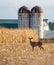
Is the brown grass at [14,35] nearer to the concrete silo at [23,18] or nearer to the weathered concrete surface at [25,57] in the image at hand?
the weathered concrete surface at [25,57]

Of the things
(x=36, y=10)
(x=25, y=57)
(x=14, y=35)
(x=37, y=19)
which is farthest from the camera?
(x=36, y=10)

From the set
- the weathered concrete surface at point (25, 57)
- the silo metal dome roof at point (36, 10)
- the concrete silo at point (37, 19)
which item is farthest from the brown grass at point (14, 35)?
the silo metal dome roof at point (36, 10)

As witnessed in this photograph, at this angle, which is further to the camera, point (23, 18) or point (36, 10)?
point (36, 10)

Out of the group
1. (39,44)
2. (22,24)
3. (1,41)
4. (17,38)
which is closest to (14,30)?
(17,38)

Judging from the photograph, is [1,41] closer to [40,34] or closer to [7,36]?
[7,36]

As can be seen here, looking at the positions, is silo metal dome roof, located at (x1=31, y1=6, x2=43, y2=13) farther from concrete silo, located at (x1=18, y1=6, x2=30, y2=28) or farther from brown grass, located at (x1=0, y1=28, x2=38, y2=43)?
brown grass, located at (x1=0, y1=28, x2=38, y2=43)

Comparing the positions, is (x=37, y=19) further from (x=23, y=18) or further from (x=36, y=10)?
(x=23, y=18)

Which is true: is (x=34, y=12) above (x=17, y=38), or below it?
above

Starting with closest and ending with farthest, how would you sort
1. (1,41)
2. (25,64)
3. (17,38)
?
(25,64)
(1,41)
(17,38)

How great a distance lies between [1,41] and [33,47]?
10.6 m

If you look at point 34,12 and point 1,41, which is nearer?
point 1,41

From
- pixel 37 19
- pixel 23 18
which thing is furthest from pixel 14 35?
pixel 37 19

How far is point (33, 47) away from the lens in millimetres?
19078

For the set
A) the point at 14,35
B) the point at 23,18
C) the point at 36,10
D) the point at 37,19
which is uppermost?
the point at 36,10
